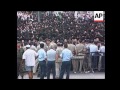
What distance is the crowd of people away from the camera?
1905 inches

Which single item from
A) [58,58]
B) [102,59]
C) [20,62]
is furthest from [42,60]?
[102,59]

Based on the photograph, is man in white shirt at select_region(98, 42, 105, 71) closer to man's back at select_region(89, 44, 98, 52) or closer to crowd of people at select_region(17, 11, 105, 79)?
crowd of people at select_region(17, 11, 105, 79)

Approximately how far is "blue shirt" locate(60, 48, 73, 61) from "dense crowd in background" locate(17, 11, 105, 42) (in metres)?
0.37

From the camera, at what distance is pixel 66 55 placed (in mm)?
48469

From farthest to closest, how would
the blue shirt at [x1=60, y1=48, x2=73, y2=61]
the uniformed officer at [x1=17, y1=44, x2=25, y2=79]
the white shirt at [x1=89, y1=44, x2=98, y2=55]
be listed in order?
the white shirt at [x1=89, y1=44, x2=98, y2=55] → the blue shirt at [x1=60, y1=48, x2=73, y2=61] → the uniformed officer at [x1=17, y1=44, x2=25, y2=79]

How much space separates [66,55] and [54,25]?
3.44ft

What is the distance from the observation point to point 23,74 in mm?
48344

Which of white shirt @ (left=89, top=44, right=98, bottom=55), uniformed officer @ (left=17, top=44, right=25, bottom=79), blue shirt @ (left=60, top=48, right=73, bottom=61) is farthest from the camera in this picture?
white shirt @ (left=89, top=44, right=98, bottom=55)

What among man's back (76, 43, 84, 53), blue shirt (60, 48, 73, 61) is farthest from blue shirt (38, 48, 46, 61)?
man's back (76, 43, 84, 53)

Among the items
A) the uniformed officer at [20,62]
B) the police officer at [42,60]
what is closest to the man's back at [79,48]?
the police officer at [42,60]
